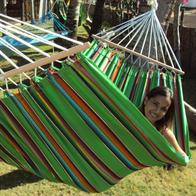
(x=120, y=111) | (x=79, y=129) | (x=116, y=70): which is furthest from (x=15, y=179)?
(x=120, y=111)

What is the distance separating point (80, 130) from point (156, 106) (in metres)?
0.55

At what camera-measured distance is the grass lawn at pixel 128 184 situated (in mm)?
2871

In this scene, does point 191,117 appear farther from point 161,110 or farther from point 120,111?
point 120,111

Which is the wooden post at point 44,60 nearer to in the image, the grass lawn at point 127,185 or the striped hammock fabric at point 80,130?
the striped hammock fabric at point 80,130

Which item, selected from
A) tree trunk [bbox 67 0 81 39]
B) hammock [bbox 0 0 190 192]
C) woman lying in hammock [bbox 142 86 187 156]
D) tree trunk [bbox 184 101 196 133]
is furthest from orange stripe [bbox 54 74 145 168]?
tree trunk [bbox 67 0 81 39]

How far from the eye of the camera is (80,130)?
2.00m

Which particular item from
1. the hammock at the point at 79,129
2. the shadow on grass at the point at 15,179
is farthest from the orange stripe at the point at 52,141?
the shadow on grass at the point at 15,179

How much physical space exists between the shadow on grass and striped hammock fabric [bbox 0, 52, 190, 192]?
85 centimetres

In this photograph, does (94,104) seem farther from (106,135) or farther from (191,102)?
(191,102)

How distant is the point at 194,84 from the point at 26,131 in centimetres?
383

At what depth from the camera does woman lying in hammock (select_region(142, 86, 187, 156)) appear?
93.2 inches

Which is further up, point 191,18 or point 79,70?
point 79,70

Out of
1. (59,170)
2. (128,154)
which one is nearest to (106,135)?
(128,154)

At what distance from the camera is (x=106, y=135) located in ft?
6.56
